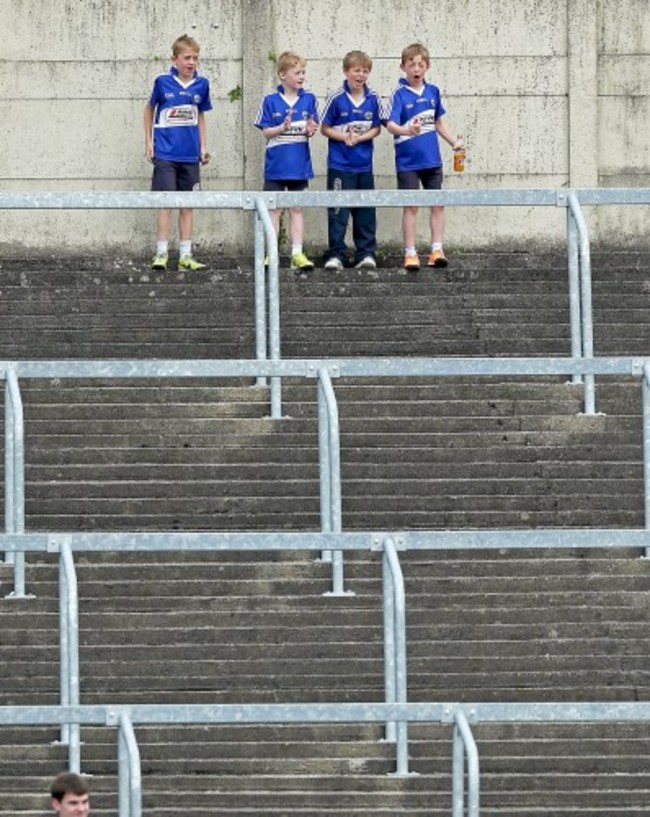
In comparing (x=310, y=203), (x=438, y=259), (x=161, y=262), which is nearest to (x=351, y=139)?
(x=438, y=259)

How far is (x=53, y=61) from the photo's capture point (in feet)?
64.0

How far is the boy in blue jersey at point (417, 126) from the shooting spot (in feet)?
59.1

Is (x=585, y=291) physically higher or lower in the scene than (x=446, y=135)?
lower

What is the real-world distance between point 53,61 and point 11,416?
20.1 feet

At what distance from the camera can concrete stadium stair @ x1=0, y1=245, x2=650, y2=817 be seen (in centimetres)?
1286

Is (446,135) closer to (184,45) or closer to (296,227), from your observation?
(296,227)

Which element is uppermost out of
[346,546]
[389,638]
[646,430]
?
[646,430]

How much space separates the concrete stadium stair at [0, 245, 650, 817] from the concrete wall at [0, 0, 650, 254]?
10.0ft

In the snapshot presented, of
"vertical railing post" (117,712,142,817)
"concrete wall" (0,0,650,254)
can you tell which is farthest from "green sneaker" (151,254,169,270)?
"vertical railing post" (117,712,142,817)

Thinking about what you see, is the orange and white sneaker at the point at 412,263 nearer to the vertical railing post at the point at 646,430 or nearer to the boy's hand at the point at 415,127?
the boy's hand at the point at 415,127

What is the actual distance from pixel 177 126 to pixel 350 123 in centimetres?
101

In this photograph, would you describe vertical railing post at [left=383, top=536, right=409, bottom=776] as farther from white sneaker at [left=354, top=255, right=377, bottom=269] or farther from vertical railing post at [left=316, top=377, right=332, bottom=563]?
white sneaker at [left=354, top=255, right=377, bottom=269]

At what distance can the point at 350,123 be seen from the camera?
18266 millimetres

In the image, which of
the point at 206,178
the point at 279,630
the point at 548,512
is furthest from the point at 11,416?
the point at 206,178
